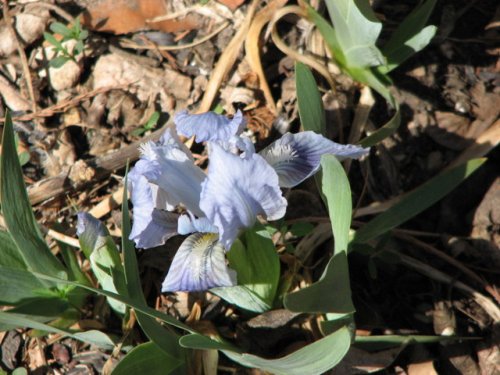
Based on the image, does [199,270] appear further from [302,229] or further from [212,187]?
[302,229]

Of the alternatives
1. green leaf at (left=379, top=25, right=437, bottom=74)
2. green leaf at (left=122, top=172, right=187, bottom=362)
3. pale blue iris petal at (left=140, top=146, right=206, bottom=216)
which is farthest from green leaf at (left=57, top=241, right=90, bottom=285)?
green leaf at (left=379, top=25, right=437, bottom=74)

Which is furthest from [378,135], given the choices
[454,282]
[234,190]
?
[234,190]

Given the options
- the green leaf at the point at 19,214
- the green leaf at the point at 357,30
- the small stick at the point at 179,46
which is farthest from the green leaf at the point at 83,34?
the green leaf at the point at 357,30

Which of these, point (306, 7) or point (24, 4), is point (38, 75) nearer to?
point (24, 4)

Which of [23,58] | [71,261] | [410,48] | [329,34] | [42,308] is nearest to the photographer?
[42,308]

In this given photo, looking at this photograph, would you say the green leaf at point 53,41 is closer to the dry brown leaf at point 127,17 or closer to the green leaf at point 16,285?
the dry brown leaf at point 127,17

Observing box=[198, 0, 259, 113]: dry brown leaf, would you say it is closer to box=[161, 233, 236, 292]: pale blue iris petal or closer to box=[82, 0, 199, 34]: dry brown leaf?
box=[82, 0, 199, 34]: dry brown leaf

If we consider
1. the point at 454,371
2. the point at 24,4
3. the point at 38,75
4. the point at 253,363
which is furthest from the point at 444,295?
the point at 24,4
